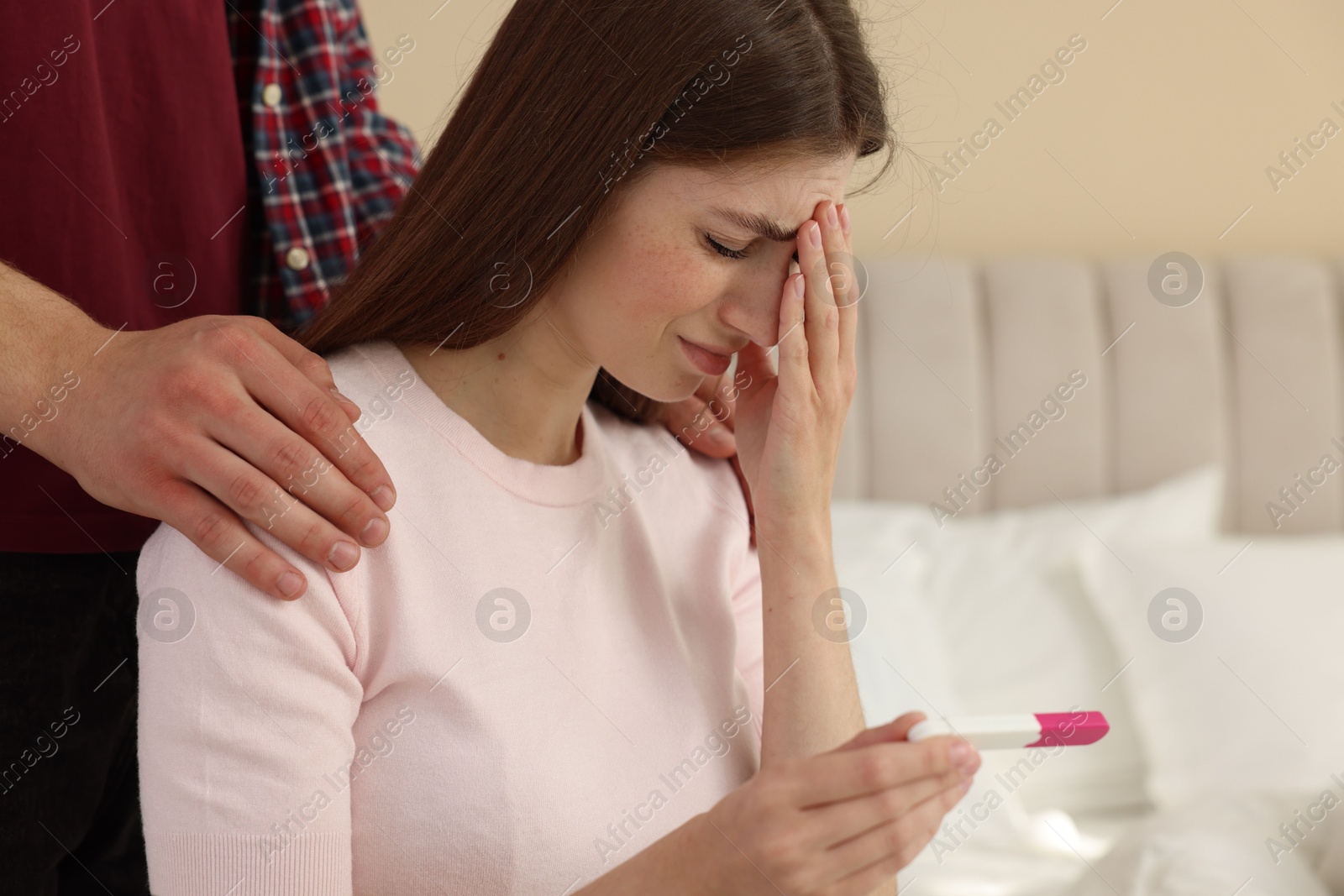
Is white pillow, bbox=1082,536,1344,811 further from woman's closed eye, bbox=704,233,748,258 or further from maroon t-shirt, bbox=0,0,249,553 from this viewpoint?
maroon t-shirt, bbox=0,0,249,553

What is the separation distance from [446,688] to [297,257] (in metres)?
0.52

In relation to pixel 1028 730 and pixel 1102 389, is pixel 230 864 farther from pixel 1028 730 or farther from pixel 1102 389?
pixel 1102 389

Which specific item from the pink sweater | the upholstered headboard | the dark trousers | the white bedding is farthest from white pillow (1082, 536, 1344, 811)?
the dark trousers

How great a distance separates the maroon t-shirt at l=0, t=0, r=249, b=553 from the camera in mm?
861

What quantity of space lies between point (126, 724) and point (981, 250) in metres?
1.79

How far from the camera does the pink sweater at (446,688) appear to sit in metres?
0.73

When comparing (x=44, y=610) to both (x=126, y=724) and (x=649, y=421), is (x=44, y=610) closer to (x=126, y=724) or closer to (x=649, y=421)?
(x=126, y=724)

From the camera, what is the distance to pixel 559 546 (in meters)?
0.96

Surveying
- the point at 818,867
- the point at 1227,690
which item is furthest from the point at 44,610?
the point at 1227,690

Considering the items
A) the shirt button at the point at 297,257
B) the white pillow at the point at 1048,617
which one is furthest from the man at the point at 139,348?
the white pillow at the point at 1048,617

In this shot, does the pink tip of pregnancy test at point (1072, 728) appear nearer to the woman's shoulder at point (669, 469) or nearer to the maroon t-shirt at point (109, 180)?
the woman's shoulder at point (669, 469)

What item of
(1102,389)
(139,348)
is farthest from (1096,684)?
(139,348)

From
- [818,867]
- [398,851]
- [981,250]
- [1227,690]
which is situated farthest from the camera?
[981,250]

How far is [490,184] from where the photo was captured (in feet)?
2.94
